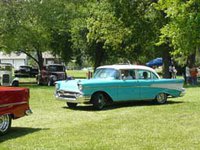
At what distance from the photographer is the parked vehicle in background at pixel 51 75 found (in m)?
34.9

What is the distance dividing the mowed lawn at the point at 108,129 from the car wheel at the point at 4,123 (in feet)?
0.52

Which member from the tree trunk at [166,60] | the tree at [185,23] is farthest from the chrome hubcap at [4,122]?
the tree trunk at [166,60]

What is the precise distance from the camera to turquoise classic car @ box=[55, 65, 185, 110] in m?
16.1

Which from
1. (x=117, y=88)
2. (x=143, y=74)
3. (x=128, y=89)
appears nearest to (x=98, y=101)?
(x=117, y=88)

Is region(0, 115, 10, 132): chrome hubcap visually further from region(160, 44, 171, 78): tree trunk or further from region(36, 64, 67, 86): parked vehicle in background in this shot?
region(160, 44, 171, 78): tree trunk

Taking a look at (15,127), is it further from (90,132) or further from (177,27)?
(177,27)

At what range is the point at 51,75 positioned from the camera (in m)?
35.0

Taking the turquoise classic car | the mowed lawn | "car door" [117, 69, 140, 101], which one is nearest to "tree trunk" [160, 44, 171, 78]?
the turquoise classic car

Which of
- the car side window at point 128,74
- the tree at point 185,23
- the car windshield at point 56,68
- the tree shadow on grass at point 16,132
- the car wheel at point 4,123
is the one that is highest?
the tree at point 185,23

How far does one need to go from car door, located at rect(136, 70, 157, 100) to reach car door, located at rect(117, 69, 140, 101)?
0.21 metres

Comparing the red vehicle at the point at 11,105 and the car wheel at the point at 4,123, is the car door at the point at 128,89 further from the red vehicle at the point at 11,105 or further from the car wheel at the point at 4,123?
the car wheel at the point at 4,123

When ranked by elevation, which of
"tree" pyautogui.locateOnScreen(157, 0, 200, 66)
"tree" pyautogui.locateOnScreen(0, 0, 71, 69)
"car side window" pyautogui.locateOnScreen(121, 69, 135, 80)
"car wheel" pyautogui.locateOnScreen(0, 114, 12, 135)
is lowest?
"car wheel" pyautogui.locateOnScreen(0, 114, 12, 135)

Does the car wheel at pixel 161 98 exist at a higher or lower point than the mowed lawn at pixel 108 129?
higher

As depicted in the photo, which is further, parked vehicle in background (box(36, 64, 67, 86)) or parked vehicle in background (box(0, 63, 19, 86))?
parked vehicle in background (box(36, 64, 67, 86))
